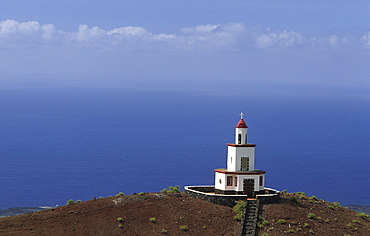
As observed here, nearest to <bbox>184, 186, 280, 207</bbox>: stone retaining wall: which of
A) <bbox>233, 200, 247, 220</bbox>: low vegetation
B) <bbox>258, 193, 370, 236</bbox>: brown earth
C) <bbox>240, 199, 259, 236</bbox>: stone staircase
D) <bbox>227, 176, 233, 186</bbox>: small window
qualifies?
<bbox>233, 200, 247, 220</bbox>: low vegetation

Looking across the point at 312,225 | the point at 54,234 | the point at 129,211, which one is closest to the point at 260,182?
the point at 312,225

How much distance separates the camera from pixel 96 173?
189 meters

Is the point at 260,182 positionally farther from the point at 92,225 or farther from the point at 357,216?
the point at 92,225

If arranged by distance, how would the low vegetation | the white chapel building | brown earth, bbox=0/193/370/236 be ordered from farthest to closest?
the white chapel building
the low vegetation
brown earth, bbox=0/193/370/236

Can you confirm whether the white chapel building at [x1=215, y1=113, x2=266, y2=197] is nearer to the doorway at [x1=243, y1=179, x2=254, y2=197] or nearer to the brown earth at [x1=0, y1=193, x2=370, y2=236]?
the doorway at [x1=243, y1=179, x2=254, y2=197]

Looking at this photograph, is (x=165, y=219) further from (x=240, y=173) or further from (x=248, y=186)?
(x=248, y=186)

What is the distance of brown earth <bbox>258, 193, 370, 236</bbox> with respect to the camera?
61625mm

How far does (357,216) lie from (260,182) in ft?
27.5

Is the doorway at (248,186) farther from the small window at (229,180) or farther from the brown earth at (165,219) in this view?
the brown earth at (165,219)

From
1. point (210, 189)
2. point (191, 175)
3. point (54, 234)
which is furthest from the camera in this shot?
point (191, 175)

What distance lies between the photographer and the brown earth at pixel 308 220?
6162cm

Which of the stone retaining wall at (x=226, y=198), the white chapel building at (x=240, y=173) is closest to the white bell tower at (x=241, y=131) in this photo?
A: the white chapel building at (x=240, y=173)

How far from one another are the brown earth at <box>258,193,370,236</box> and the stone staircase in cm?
57

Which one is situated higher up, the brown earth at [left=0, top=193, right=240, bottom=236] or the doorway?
the doorway
